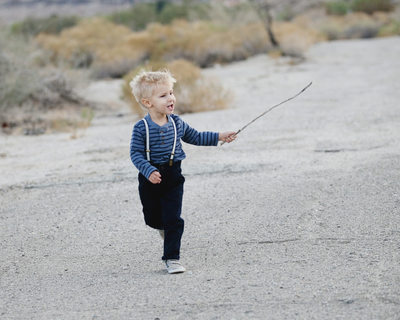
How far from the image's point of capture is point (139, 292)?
4.50m

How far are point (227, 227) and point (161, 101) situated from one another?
1627 millimetres

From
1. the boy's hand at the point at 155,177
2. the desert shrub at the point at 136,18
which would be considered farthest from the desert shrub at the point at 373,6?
the boy's hand at the point at 155,177

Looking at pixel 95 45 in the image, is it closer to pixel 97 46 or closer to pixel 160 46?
pixel 97 46

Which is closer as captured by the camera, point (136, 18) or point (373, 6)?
point (136, 18)

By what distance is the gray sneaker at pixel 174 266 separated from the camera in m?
4.80

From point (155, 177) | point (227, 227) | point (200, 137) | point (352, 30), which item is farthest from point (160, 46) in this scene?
point (155, 177)

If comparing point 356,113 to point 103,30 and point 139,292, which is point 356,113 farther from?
point 103,30

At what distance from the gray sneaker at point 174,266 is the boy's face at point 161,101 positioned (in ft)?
3.33

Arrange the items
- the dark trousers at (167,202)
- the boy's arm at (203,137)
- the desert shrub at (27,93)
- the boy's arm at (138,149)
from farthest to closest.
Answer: the desert shrub at (27,93), the boy's arm at (203,137), the dark trousers at (167,202), the boy's arm at (138,149)

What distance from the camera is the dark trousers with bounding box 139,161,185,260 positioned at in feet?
15.7

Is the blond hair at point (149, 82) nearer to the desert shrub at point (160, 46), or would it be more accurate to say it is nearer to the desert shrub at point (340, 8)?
the desert shrub at point (160, 46)

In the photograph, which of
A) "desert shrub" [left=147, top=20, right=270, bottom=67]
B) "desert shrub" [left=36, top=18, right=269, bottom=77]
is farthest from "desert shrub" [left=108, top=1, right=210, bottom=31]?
"desert shrub" [left=147, top=20, right=270, bottom=67]

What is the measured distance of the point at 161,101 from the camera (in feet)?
15.5

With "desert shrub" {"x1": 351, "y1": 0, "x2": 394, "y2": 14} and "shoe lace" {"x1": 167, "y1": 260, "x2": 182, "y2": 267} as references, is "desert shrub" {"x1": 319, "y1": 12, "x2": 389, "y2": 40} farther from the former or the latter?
"shoe lace" {"x1": 167, "y1": 260, "x2": 182, "y2": 267}
